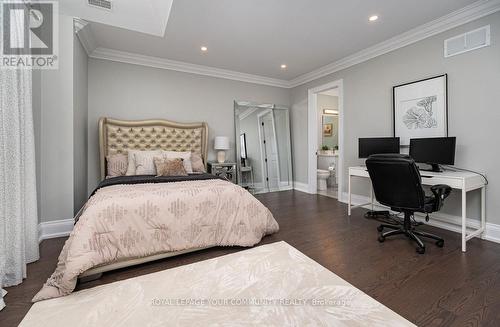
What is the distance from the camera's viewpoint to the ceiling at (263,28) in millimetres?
2525

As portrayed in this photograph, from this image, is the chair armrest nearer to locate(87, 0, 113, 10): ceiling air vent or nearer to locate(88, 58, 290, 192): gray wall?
locate(88, 58, 290, 192): gray wall

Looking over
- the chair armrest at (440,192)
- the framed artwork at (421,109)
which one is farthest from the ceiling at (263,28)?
the chair armrest at (440,192)

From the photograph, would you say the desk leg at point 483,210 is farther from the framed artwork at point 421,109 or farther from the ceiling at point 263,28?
the ceiling at point 263,28

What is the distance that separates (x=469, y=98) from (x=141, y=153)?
4505 mm

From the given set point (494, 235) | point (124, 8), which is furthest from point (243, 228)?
point (124, 8)

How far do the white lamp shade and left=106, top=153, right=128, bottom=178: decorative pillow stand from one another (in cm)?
164

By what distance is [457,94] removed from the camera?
2729mm

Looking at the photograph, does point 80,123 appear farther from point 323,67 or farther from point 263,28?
point 323,67

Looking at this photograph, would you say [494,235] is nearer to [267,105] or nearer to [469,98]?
[469,98]

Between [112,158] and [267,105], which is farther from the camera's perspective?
[267,105]

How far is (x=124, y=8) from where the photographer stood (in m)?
2.68

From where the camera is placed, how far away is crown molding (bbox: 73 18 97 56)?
273 cm

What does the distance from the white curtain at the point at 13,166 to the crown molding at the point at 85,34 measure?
3.71 ft

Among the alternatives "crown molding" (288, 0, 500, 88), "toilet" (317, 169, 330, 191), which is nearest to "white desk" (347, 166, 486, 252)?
"crown molding" (288, 0, 500, 88)
